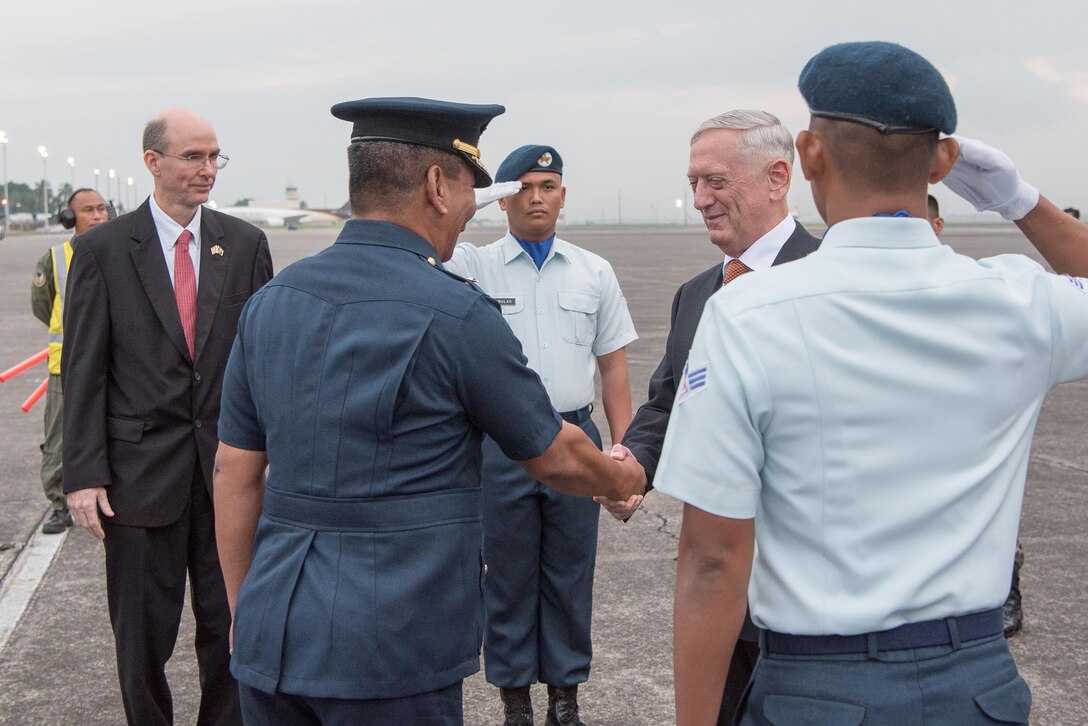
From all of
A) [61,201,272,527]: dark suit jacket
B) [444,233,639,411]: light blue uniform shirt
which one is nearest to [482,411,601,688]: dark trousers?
[444,233,639,411]: light blue uniform shirt

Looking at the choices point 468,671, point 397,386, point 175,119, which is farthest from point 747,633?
point 175,119

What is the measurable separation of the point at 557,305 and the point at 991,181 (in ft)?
8.75

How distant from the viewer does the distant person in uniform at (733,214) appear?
3.37 meters

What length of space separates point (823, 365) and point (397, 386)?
0.91 meters

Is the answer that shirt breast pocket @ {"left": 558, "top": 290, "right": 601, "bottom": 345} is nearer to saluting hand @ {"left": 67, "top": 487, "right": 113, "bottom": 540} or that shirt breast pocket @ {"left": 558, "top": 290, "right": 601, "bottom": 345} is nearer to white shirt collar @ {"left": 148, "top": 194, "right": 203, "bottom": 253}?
white shirt collar @ {"left": 148, "top": 194, "right": 203, "bottom": 253}

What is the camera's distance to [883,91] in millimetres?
1739

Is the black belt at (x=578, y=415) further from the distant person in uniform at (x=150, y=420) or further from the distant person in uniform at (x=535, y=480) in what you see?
the distant person in uniform at (x=150, y=420)

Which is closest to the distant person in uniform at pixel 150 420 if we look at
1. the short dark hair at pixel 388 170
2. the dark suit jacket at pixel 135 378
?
the dark suit jacket at pixel 135 378

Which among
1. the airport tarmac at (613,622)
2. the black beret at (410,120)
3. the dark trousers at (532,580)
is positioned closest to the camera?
the black beret at (410,120)

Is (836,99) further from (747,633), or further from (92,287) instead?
(92,287)

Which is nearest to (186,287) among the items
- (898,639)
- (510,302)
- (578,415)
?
(510,302)

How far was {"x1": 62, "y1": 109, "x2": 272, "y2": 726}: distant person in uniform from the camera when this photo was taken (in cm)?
375

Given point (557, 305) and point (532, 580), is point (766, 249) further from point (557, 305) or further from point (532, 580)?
point (532, 580)

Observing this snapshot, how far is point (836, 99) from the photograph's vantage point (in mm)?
1770
